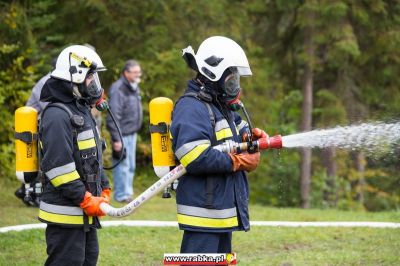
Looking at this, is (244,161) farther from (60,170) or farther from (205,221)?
(60,170)

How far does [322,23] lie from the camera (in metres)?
17.3

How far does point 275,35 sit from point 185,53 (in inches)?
568

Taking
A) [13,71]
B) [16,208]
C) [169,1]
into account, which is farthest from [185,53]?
[169,1]

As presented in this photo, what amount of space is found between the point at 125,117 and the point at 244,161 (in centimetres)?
671

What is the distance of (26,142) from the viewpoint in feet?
19.2

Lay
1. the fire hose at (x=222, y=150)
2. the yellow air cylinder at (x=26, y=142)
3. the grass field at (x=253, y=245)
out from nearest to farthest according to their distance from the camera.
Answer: the fire hose at (x=222, y=150), the yellow air cylinder at (x=26, y=142), the grass field at (x=253, y=245)

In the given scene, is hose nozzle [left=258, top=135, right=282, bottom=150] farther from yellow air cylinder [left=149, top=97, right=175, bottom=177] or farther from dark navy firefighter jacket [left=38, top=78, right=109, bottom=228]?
dark navy firefighter jacket [left=38, top=78, right=109, bottom=228]

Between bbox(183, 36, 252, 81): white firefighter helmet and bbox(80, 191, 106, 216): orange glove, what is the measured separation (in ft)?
3.96

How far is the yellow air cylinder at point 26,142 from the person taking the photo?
231 inches

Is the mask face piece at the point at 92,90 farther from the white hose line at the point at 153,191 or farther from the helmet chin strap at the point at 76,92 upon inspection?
the white hose line at the point at 153,191

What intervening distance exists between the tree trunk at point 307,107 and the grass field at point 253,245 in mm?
8032

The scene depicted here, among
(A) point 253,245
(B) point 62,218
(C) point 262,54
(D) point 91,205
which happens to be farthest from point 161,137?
(C) point 262,54

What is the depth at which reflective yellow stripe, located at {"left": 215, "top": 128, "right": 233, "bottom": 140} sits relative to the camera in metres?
5.48

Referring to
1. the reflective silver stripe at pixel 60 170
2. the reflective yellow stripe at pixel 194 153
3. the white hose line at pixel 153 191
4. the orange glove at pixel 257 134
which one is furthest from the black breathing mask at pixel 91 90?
the orange glove at pixel 257 134
